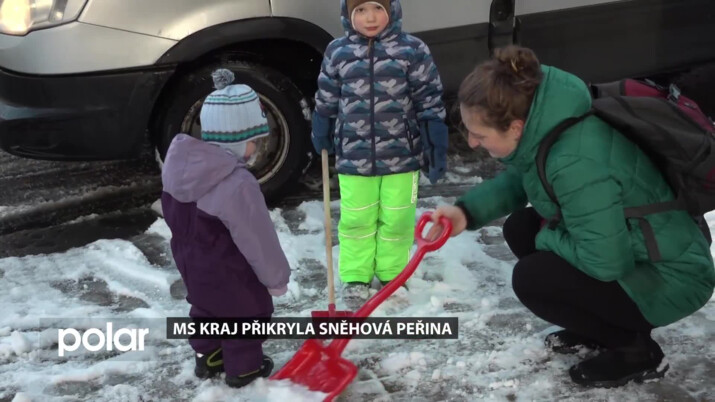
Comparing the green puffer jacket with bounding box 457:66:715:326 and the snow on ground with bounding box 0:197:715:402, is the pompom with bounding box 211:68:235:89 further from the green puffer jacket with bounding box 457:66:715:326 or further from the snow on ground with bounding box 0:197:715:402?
the snow on ground with bounding box 0:197:715:402

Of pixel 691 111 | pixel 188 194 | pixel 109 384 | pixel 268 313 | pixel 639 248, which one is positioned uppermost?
pixel 691 111

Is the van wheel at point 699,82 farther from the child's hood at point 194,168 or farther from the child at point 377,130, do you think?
the child's hood at point 194,168

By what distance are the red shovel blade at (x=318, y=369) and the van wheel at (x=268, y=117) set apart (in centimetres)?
134

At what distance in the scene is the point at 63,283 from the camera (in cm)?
363

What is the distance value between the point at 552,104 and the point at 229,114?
1036 mm

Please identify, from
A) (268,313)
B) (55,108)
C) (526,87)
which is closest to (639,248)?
(526,87)

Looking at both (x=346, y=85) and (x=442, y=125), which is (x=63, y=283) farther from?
(x=442, y=125)

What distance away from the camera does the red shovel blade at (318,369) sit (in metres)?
2.75

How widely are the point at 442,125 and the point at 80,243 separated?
6.82 feet

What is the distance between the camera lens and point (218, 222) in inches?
99.9

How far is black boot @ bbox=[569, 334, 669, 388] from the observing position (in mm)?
2752

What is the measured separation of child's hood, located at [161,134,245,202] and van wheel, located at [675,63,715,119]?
13.0ft

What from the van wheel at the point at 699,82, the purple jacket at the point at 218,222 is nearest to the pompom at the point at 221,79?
the purple jacket at the point at 218,222

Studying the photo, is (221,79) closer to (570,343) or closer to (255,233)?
(255,233)
